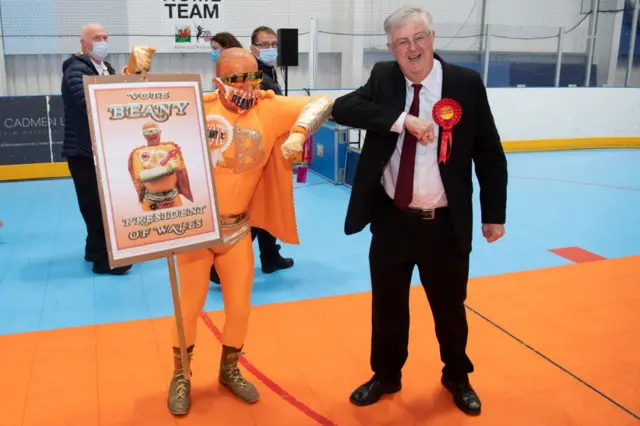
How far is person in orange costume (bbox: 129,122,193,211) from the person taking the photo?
2.46 m

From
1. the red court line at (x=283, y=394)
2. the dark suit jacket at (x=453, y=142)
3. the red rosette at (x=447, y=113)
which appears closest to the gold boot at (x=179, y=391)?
the red court line at (x=283, y=394)

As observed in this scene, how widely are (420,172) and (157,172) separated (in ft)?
3.68

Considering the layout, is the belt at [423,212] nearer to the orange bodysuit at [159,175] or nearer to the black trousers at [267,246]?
the orange bodysuit at [159,175]

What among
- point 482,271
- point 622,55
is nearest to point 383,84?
point 482,271

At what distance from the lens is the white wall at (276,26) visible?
953 cm

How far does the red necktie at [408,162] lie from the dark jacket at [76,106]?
2.74 m

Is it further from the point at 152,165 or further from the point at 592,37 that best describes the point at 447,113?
the point at 592,37

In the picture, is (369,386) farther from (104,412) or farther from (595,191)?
(595,191)

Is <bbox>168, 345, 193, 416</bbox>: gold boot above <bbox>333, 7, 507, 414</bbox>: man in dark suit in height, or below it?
below

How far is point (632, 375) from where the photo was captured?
3346mm

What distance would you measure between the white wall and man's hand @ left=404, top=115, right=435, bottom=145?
27.7ft

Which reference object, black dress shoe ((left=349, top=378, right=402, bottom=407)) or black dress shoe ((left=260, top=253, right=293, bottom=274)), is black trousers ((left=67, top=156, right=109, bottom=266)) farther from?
black dress shoe ((left=349, top=378, right=402, bottom=407))

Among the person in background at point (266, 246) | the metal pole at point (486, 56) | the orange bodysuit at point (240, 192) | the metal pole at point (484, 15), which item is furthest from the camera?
the metal pole at point (484, 15)

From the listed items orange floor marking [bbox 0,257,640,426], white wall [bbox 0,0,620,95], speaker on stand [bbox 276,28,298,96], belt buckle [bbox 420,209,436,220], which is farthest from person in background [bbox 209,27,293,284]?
white wall [bbox 0,0,620,95]
